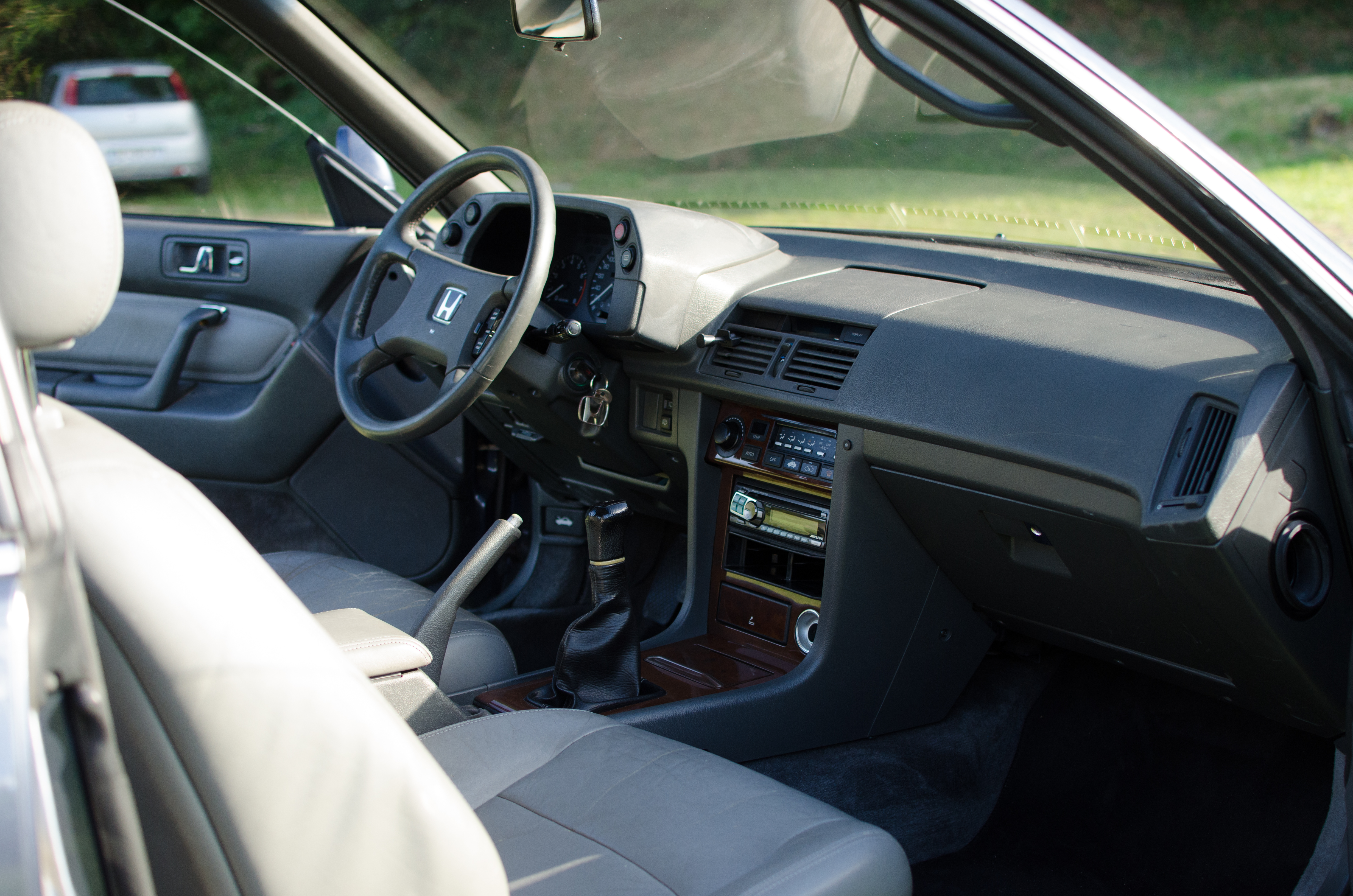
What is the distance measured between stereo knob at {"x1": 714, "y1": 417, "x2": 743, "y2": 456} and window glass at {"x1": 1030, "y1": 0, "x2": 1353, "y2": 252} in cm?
717

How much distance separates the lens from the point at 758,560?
2270 millimetres

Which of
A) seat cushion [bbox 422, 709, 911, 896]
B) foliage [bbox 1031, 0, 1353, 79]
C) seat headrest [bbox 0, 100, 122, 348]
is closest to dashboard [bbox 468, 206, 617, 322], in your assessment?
seat cushion [bbox 422, 709, 911, 896]

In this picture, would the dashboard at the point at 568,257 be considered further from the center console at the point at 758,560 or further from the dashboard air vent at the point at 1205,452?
the dashboard air vent at the point at 1205,452

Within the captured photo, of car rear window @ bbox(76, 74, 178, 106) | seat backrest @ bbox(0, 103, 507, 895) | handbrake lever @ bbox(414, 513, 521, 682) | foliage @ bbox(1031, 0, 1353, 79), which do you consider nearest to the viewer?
seat backrest @ bbox(0, 103, 507, 895)

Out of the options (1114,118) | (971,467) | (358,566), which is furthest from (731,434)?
(1114,118)

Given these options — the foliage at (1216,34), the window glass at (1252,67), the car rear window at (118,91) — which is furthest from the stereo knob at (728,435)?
the foliage at (1216,34)

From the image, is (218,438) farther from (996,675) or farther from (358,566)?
(996,675)

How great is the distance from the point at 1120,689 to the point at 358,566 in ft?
5.07

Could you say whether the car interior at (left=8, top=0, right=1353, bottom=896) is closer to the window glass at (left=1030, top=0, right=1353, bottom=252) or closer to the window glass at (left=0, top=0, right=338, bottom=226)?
the window glass at (left=0, top=0, right=338, bottom=226)

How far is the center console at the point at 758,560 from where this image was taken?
2070 millimetres

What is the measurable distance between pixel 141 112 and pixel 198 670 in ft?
10.00

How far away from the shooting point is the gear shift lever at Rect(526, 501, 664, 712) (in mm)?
1993

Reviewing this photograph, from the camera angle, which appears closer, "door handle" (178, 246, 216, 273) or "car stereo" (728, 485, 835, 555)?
"car stereo" (728, 485, 835, 555)

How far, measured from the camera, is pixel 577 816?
1.31 meters
